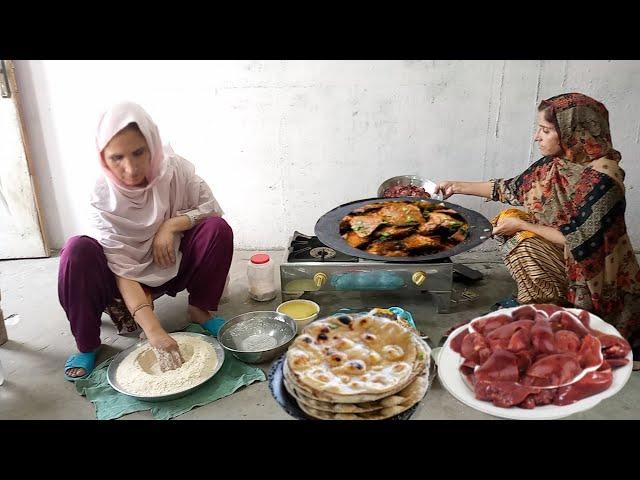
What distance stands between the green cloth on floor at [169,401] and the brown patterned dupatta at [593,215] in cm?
165

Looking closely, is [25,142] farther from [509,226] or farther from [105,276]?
[509,226]

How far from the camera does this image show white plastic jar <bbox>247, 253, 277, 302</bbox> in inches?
123

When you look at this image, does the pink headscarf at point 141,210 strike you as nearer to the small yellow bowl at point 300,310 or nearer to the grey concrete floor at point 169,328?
the grey concrete floor at point 169,328

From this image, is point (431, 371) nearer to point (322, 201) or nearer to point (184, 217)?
point (184, 217)

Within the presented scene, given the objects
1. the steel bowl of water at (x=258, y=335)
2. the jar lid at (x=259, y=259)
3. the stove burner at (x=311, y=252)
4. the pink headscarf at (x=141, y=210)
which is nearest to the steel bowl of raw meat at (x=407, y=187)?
the stove burner at (x=311, y=252)

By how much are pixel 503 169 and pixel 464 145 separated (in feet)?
1.15

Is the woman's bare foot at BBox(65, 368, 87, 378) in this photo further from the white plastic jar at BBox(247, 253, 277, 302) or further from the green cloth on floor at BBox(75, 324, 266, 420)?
the white plastic jar at BBox(247, 253, 277, 302)

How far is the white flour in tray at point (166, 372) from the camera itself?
2.24 meters

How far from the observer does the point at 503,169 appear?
3.71m

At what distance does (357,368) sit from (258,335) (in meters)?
1.16

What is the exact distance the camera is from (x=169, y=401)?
2266mm

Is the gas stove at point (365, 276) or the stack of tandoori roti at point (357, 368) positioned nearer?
the stack of tandoori roti at point (357, 368)

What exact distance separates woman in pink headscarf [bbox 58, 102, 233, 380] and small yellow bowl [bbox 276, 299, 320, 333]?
390 mm

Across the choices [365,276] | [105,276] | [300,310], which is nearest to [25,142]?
[105,276]
